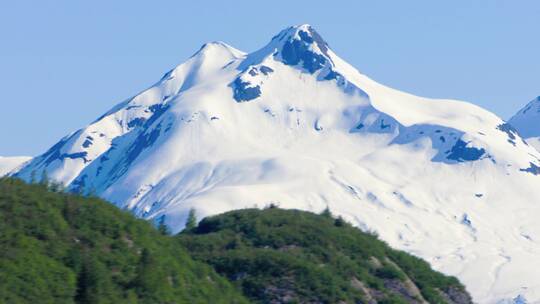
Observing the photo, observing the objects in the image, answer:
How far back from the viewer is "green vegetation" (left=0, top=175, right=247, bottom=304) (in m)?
148

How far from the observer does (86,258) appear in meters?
157

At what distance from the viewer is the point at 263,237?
198m

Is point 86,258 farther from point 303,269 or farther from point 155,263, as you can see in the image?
point 303,269

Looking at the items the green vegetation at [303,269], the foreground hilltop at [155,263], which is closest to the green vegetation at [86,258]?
the foreground hilltop at [155,263]

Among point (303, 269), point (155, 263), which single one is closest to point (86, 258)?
point (155, 263)

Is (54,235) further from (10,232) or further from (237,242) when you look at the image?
(237,242)

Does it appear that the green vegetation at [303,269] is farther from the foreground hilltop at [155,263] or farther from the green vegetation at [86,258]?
the green vegetation at [86,258]

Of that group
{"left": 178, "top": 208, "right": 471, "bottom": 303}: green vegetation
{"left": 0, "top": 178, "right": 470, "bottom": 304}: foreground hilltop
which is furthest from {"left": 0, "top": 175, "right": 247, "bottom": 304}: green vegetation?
{"left": 178, "top": 208, "right": 471, "bottom": 303}: green vegetation

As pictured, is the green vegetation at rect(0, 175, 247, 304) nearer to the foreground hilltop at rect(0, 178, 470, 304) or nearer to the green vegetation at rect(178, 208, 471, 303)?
the foreground hilltop at rect(0, 178, 470, 304)

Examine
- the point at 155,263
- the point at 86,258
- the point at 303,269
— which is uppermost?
the point at 303,269

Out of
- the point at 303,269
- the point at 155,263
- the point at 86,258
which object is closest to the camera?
the point at 86,258

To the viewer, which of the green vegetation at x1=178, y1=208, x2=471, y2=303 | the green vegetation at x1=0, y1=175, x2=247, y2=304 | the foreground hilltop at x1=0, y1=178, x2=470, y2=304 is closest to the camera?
the green vegetation at x1=0, y1=175, x2=247, y2=304

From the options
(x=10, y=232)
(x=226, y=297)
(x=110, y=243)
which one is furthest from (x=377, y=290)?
(x=10, y=232)

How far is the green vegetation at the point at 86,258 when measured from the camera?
14750cm
